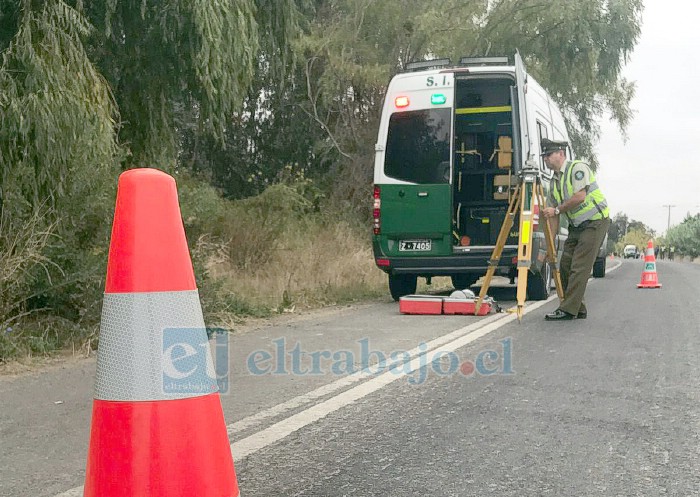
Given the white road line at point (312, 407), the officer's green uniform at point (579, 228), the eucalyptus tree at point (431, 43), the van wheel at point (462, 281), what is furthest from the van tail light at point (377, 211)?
the eucalyptus tree at point (431, 43)

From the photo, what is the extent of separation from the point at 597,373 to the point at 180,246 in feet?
12.9

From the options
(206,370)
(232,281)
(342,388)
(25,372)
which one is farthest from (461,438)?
(232,281)

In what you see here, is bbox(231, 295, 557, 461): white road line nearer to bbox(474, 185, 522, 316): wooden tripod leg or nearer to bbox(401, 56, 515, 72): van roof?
bbox(474, 185, 522, 316): wooden tripod leg

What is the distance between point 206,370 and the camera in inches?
114

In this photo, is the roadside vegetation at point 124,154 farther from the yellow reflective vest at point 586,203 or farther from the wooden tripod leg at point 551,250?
the yellow reflective vest at point 586,203

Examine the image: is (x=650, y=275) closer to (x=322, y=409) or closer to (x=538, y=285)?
(x=538, y=285)

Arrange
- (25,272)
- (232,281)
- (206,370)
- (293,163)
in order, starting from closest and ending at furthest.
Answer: (206,370) → (25,272) → (232,281) → (293,163)

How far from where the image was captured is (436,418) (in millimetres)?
4664

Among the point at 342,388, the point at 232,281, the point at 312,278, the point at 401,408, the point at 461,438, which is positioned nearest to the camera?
the point at 461,438

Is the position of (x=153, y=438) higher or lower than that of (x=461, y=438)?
higher

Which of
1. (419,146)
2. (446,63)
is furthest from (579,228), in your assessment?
(446,63)

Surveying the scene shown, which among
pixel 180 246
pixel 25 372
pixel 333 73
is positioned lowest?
pixel 25 372

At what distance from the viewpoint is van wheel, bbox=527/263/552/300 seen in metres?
12.2

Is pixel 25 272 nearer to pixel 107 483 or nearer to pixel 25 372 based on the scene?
pixel 25 372
